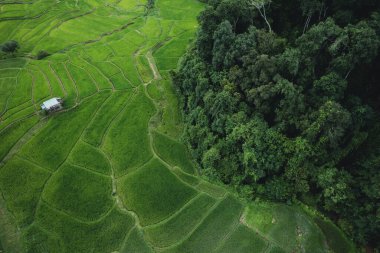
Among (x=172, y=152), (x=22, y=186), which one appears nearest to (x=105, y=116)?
(x=172, y=152)

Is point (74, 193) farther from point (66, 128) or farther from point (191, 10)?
point (191, 10)

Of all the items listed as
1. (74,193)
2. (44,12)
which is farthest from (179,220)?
(44,12)

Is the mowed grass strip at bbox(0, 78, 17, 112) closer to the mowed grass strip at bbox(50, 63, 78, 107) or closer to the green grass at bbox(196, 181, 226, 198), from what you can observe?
the mowed grass strip at bbox(50, 63, 78, 107)

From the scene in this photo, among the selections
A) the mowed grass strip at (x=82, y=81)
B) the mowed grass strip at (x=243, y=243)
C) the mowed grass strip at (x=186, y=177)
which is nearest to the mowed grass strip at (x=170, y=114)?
the mowed grass strip at (x=186, y=177)

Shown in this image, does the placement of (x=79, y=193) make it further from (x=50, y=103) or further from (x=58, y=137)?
(x=50, y=103)

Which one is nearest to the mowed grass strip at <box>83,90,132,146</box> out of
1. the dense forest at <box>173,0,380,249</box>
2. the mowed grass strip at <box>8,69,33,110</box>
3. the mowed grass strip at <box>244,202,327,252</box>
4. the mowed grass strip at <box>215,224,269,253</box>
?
the mowed grass strip at <box>8,69,33,110</box>

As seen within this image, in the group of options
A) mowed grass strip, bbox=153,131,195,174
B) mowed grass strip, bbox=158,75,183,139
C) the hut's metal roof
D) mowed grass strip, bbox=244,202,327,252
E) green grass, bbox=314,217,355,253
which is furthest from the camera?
the hut's metal roof
